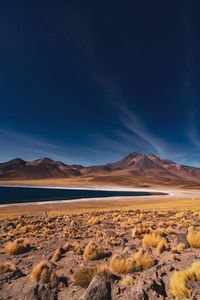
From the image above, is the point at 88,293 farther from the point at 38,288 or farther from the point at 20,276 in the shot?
the point at 20,276

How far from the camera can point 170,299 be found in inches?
152

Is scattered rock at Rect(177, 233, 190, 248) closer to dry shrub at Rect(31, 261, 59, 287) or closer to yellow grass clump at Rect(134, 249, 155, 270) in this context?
yellow grass clump at Rect(134, 249, 155, 270)

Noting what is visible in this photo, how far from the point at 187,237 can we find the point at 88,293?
5.60 meters

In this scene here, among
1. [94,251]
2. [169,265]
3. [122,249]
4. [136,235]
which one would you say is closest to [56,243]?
[94,251]

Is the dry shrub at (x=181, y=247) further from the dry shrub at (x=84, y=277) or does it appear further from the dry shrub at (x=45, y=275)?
the dry shrub at (x=45, y=275)

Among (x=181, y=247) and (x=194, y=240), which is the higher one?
(x=194, y=240)

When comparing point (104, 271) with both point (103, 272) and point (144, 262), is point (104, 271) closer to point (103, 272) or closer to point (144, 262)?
point (103, 272)

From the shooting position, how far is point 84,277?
16.8 ft

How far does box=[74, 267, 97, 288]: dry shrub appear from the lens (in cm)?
488

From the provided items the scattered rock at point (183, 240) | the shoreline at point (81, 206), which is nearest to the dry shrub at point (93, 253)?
the scattered rock at point (183, 240)

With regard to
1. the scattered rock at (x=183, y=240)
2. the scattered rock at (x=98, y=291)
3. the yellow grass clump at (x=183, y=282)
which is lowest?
the scattered rock at (x=98, y=291)

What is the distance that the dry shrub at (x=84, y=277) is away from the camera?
4.88 m

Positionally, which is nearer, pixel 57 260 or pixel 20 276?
pixel 20 276

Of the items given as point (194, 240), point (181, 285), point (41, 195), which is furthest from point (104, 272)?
point (41, 195)
